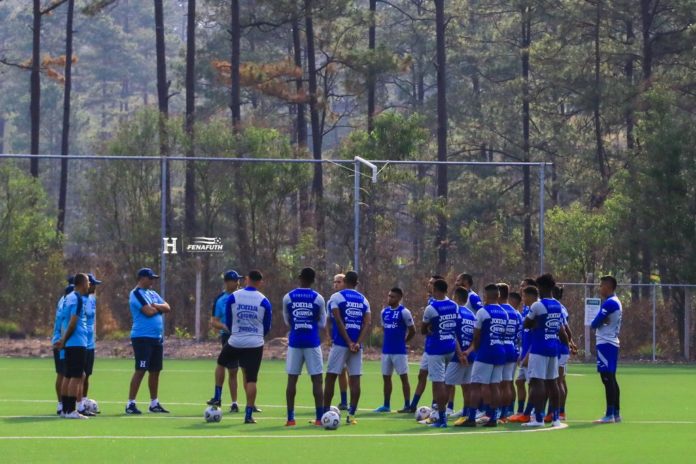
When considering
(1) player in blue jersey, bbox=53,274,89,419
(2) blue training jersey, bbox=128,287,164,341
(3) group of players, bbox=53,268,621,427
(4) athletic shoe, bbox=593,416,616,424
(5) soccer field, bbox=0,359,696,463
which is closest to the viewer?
(5) soccer field, bbox=0,359,696,463

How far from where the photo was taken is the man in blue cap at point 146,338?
66.0 ft

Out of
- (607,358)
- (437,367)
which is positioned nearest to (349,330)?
(437,367)

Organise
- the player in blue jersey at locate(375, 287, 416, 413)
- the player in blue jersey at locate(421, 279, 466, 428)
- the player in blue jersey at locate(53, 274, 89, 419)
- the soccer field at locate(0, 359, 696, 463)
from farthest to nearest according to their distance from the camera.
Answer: the player in blue jersey at locate(375, 287, 416, 413) → the player in blue jersey at locate(53, 274, 89, 419) → the player in blue jersey at locate(421, 279, 466, 428) → the soccer field at locate(0, 359, 696, 463)

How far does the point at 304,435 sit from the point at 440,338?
2.75 metres

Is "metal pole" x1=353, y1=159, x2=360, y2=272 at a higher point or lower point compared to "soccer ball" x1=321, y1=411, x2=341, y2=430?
higher

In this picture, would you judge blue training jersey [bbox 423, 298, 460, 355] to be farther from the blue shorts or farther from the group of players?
the blue shorts

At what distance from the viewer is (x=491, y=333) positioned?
1870 cm

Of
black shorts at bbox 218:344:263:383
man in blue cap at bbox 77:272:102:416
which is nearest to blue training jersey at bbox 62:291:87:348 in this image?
man in blue cap at bbox 77:272:102:416

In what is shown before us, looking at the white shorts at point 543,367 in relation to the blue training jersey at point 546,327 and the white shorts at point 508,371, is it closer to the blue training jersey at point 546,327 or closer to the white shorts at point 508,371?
the blue training jersey at point 546,327

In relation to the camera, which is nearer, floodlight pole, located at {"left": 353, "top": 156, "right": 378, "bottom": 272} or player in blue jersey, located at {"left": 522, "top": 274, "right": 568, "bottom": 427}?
player in blue jersey, located at {"left": 522, "top": 274, "right": 568, "bottom": 427}

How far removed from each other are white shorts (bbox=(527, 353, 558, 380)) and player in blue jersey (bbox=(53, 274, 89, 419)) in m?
6.42

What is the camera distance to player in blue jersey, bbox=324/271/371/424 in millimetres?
18844

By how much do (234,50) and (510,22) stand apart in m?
19.4

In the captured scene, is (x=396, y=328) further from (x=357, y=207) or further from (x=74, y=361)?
(x=357, y=207)
